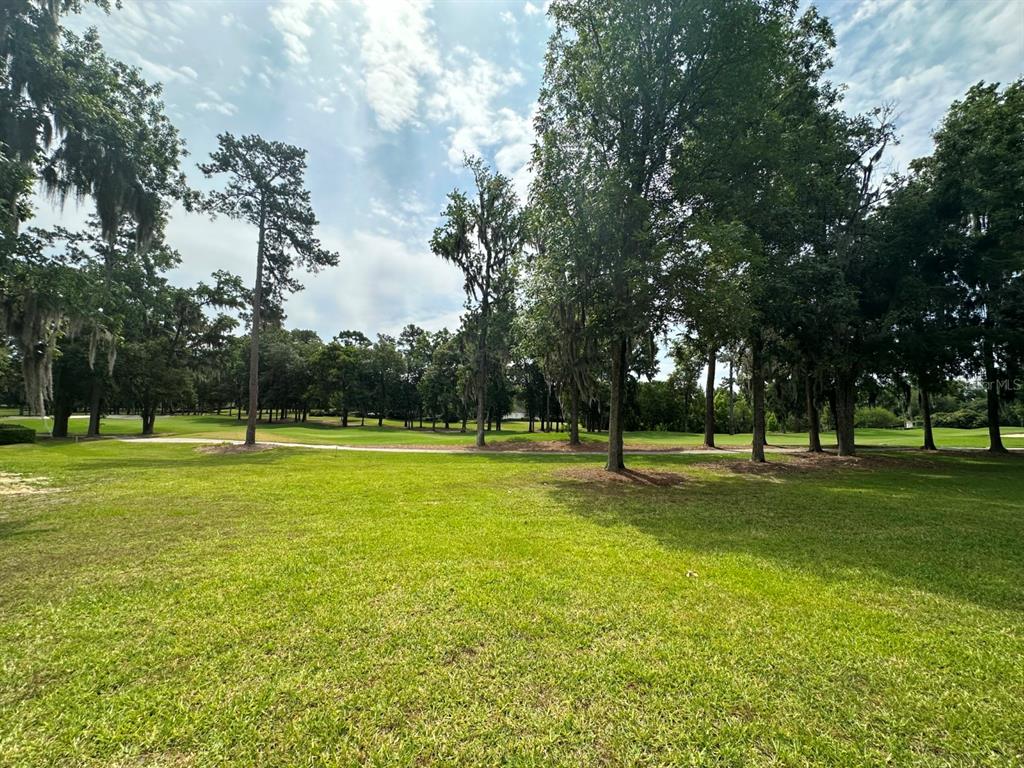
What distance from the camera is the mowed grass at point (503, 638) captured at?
2.21m

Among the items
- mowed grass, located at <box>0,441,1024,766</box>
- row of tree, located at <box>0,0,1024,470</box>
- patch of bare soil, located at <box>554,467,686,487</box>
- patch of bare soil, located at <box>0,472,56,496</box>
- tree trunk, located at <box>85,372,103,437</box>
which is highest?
row of tree, located at <box>0,0,1024,470</box>

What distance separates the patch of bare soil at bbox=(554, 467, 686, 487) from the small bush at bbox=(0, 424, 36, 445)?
86.7 ft

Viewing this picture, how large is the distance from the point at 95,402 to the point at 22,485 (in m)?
22.9

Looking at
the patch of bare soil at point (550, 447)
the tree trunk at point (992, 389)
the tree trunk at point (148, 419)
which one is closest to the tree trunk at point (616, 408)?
the patch of bare soil at point (550, 447)

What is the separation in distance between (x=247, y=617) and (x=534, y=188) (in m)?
12.2

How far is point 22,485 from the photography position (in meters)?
9.10

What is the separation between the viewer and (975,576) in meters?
4.66

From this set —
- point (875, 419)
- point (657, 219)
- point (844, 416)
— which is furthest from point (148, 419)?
point (875, 419)

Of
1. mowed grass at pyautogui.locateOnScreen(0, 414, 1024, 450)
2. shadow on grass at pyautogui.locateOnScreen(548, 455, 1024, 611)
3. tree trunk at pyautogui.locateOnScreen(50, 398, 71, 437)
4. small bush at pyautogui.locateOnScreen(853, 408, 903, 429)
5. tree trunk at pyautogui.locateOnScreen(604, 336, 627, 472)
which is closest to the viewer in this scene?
shadow on grass at pyautogui.locateOnScreen(548, 455, 1024, 611)

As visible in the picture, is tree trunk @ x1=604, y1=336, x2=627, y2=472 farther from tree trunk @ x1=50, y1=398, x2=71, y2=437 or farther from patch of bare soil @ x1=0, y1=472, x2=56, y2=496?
tree trunk @ x1=50, y1=398, x2=71, y2=437

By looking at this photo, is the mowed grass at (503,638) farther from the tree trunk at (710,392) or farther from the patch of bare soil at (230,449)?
the tree trunk at (710,392)

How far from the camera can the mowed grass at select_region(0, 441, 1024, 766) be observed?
87.1 inches

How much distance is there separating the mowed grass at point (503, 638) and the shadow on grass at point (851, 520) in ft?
0.22

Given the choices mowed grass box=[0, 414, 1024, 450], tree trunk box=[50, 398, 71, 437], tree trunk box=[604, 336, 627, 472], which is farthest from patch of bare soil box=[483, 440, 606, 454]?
tree trunk box=[50, 398, 71, 437]
